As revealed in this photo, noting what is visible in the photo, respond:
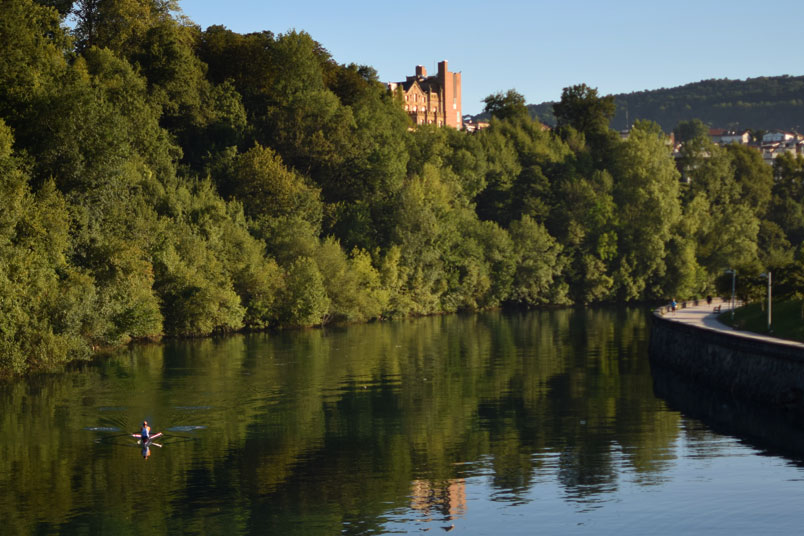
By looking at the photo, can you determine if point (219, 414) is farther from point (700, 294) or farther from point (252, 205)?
point (700, 294)

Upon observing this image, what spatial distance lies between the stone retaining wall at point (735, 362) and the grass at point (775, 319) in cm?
429

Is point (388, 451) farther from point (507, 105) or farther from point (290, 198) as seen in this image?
point (507, 105)

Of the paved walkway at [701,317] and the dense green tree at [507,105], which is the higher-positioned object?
the dense green tree at [507,105]

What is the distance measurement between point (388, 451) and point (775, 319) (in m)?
36.2

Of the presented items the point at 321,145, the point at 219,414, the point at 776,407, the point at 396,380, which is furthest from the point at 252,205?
the point at 776,407

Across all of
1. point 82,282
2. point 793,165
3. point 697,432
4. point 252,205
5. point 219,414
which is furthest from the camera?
point 793,165

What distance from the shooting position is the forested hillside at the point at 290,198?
71.2 metres

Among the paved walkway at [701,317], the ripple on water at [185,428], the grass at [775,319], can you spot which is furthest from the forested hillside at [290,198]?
the ripple on water at [185,428]

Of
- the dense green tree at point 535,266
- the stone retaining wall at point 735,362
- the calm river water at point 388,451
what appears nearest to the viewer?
the calm river water at point 388,451

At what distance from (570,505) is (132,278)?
47.8m

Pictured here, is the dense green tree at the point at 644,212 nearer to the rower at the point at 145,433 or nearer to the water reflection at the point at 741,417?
the water reflection at the point at 741,417

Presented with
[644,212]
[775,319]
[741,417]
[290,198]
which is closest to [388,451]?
[741,417]

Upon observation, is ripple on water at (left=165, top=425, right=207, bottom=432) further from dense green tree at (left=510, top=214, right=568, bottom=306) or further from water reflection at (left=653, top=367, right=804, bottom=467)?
dense green tree at (left=510, top=214, right=568, bottom=306)

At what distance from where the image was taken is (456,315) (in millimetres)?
118000
